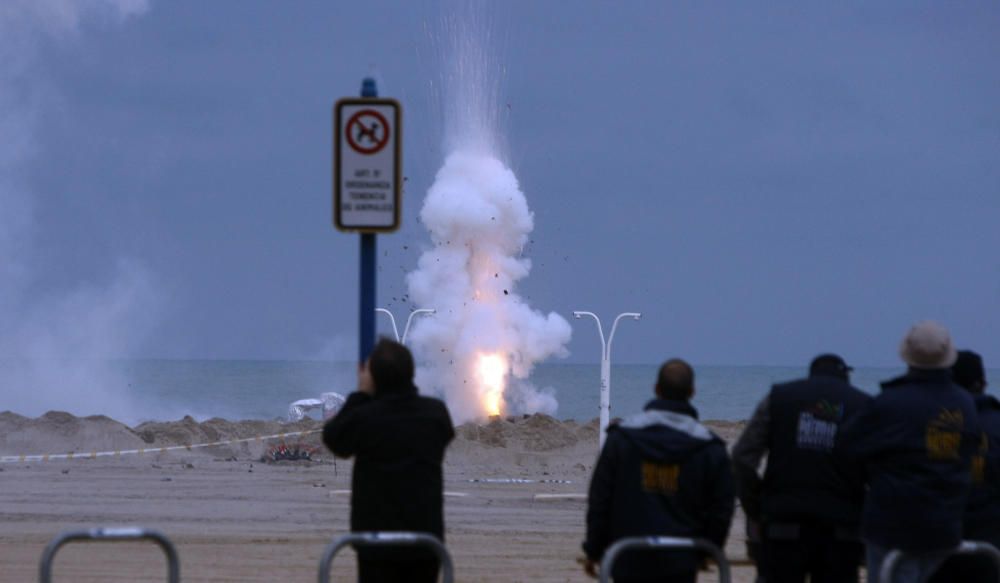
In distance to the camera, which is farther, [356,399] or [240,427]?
[240,427]

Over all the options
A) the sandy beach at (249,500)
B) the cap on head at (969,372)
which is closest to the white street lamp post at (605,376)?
the sandy beach at (249,500)

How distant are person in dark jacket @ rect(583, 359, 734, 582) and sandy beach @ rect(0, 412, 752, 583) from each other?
8633 mm

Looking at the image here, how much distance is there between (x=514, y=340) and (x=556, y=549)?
3680 centimetres

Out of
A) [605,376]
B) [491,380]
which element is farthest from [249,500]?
[491,380]

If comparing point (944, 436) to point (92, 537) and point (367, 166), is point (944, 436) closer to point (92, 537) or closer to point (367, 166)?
point (367, 166)

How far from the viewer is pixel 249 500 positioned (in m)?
29.8

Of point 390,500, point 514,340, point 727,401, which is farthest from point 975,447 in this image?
point 727,401

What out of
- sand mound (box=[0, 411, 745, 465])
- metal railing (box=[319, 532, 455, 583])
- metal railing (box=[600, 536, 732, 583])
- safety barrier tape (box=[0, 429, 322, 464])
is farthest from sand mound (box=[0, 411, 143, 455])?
metal railing (box=[600, 536, 732, 583])

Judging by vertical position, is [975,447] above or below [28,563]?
above

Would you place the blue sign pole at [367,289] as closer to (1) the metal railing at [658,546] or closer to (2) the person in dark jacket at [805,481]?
(1) the metal railing at [658,546]

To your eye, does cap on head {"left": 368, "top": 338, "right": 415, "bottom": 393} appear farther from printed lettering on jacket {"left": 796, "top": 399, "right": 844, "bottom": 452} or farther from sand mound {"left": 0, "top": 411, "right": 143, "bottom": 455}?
sand mound {"left": 0, "top": 411, "right": 143, "bottom": 455}

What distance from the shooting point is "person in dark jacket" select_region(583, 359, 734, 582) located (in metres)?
7.49

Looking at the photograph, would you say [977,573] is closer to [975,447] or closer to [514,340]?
[975,447]

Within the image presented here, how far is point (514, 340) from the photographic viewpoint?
5653cm
